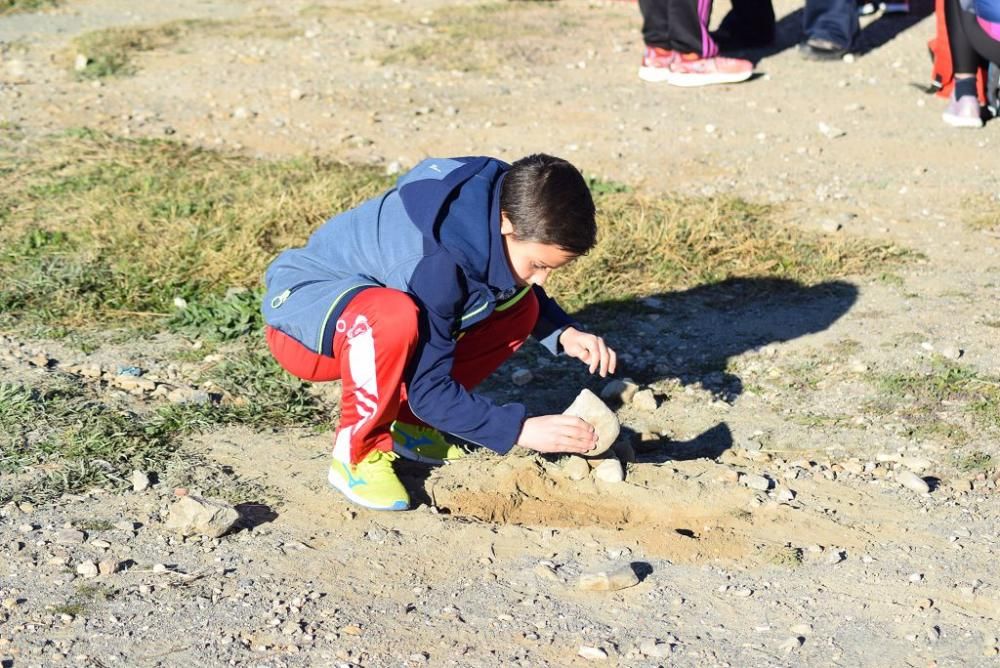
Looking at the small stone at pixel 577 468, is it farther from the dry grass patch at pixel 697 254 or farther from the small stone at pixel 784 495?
the dry grass patch at pixel 697 254

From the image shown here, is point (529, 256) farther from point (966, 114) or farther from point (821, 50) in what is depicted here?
point (821, 50)

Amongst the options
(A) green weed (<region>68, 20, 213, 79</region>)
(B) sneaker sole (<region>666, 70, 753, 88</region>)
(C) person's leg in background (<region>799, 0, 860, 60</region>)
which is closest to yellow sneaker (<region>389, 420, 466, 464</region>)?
(B) sneaker sole (<region>666, 70, 753, 88</region>)

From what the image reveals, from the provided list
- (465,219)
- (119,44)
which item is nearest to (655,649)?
(465,219)

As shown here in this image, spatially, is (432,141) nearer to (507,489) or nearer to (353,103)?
(353,103)

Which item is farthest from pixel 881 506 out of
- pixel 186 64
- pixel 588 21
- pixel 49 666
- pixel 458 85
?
pixel 588 21

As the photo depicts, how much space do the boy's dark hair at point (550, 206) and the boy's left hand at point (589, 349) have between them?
0.46m

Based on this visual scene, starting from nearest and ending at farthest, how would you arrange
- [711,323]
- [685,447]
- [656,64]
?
[685,447] → [711,323] → [656,64]

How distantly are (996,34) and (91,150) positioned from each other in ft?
14.9

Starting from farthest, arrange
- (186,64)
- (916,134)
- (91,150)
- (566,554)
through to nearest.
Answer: (186,64), (916,134), (91,150), (566,554)

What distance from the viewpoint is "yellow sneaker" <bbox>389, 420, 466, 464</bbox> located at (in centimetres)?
379

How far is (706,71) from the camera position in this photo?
780 centimetres

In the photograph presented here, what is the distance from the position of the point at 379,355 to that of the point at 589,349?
709 millimetres

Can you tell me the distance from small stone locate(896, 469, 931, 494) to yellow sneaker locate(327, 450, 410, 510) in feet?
4.54

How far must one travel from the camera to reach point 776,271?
5219 mm
